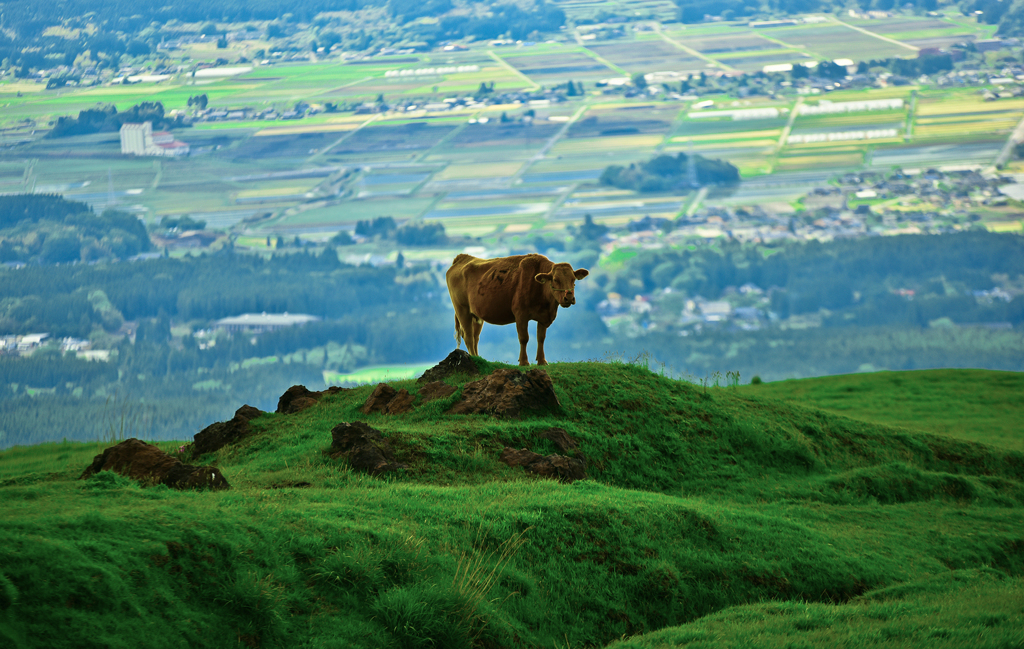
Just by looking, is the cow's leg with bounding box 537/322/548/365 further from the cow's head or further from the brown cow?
the cow's head

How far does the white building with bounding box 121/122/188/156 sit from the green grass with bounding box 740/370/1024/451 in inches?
6941

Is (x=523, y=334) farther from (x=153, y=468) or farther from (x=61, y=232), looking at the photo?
(x=61, y=232)

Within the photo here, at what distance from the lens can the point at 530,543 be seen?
1098 cm

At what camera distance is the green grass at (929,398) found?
2573cm

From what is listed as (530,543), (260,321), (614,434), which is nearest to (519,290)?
(614,434)

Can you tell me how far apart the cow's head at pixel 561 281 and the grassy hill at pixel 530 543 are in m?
1.55

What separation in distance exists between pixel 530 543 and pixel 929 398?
22919 mm

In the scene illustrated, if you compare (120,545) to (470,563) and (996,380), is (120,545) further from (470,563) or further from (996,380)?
(996,380)

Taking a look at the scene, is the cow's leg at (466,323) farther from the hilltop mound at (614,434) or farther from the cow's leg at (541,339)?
the hilltop mound at (614,434)

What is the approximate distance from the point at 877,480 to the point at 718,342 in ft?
359

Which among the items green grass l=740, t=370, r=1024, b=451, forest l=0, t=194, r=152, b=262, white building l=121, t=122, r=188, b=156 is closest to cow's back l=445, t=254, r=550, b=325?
Answer: green grass l=740, t=370, r=1024, b=451

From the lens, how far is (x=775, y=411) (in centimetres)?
2045

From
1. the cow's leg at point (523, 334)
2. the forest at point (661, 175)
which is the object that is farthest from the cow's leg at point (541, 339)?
the forest at point (661, 175)

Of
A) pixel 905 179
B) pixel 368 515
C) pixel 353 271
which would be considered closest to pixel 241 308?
pixel 353 271
